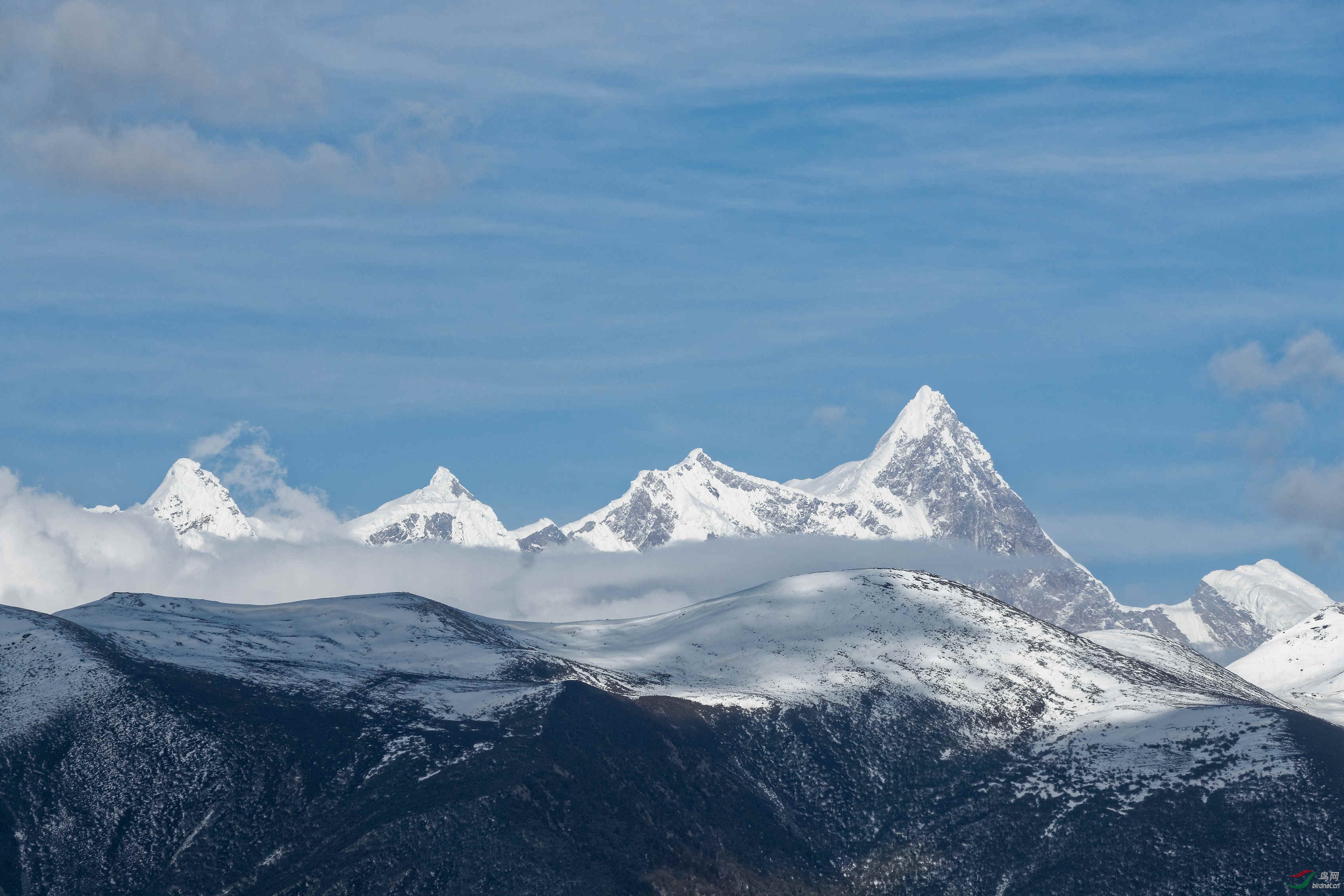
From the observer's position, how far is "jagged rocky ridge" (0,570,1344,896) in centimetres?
10631

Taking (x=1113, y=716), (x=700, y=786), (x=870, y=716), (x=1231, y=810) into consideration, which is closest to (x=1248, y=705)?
(x=1113, y=716)

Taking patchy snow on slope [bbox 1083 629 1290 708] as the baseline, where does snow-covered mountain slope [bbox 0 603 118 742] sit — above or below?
above

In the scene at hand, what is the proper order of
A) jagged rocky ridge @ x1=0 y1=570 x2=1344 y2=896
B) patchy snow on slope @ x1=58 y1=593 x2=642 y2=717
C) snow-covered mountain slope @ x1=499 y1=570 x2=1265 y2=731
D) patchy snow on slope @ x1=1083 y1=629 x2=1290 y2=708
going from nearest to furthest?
jagged rocky ridge @ x1=0 y1=570 x2=1344 y2=896
patchy snow on slope @ x1=58 y1=593 x2=642 y2=717
snow-covered mountain slope @ x1=499 y1=570 x2=1265 y2=731
patchy snow on slope @ x1=1083 y1=629 x2=1290 y2=708

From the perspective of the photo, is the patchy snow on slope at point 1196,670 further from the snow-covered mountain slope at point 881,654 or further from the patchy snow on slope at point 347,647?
the patchy snow on slope at point 347,647

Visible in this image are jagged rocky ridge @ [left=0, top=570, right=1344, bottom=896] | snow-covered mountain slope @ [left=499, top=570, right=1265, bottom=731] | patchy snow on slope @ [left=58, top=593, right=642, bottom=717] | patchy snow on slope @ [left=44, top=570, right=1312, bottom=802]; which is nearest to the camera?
jagged rocky ridge @ [left=0, top=570, right=1344, bottom=896]

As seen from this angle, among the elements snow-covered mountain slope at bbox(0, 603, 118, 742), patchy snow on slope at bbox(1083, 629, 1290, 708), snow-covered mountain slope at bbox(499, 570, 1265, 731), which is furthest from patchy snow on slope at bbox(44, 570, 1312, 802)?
snow-covered mountain slope at bbox(0, 603, 118, 742)

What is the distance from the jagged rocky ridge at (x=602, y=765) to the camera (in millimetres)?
106312

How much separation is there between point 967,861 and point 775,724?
79.0 ft

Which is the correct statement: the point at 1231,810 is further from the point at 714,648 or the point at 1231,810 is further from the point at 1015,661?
the point at 714,648

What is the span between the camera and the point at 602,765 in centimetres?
12181

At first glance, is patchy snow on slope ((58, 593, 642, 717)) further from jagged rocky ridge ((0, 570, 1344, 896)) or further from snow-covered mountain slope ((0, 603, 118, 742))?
snow-covered mountain slope ((0, 603, 118, 742))

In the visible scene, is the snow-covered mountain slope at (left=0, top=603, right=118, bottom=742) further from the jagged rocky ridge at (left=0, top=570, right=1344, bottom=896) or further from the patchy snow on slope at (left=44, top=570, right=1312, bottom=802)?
the patchy snow on slope at (left=44, top=570, right=1312, bottom=802)

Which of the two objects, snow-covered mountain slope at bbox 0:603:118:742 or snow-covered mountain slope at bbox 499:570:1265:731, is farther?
snow-covered mountain slope at bbox 499:570:1265:731

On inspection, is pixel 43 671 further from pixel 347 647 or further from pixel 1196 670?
pixel 1196 670
